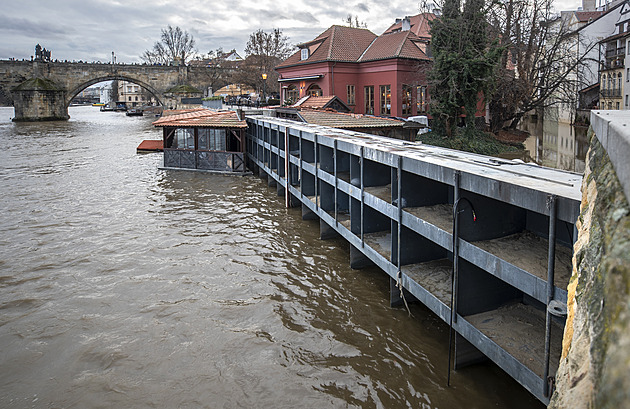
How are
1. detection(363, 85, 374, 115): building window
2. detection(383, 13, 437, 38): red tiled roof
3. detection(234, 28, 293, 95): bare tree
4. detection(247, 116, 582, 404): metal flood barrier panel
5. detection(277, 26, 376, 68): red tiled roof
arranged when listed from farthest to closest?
detection(234, 28, 293, 95): bare tree → detection(383, 13, 437, 38): red tiled roof → detection(277, 26, 376, 68): red tiled roof → detection(363, 85, 374, 115): building window → detection(247, 116, 582, 404): metal flood barrier panel

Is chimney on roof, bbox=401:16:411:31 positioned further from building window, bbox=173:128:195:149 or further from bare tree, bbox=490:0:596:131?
building window, bbox=173:128:195:149

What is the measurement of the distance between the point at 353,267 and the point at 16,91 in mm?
64443

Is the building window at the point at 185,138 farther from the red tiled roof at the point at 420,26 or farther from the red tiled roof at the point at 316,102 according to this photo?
the red tiled roof at the point at 420,26

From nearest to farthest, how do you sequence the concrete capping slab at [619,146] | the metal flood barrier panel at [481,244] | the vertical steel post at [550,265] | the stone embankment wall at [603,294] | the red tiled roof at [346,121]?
the stone embankment wall at [603,294], the concrete capping slab at [619,146], the vertical steel post at [550,265], the metal flood barrier panel at [481,244], the red tiled roof at [346,121]

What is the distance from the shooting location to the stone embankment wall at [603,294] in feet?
6.63

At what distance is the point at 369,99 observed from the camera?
38219 mm

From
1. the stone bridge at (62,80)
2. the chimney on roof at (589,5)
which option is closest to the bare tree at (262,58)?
the stone bridge at (62,80)

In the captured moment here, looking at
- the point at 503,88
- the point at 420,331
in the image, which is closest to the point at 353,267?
the point at 420,331

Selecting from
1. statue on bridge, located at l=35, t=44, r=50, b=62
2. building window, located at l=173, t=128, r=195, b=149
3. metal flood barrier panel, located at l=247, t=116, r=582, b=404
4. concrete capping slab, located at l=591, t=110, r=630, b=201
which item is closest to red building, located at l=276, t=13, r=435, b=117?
building window, located at l=173, t=128, r=195, b=149

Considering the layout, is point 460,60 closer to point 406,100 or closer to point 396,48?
point 406,100

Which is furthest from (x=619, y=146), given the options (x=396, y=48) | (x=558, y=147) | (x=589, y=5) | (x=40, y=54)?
(x=40, y=54)

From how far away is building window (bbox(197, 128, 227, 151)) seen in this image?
25.5 meters

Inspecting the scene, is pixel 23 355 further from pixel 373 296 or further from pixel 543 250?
pixel 543 250

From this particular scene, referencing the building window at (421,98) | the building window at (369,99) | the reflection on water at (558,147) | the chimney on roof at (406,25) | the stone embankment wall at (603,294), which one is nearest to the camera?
the stone embankment wall at (603,294)
